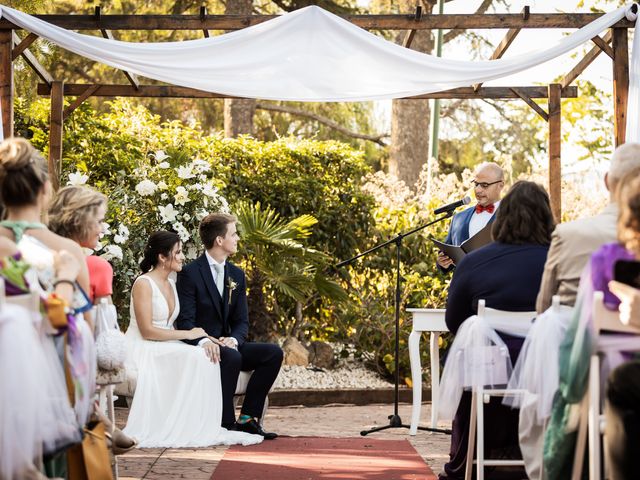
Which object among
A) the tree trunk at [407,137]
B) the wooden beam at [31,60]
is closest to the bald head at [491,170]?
the wooden beam at [31,60]

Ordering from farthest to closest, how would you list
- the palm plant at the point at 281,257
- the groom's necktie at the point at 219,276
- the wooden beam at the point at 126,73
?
1. the palm plant at the point at 281,257
2. the wooden beam at the point at 126,73
3. the groom's necktie at the point at 219,276

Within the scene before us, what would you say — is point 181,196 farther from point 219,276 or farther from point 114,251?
point 219,276

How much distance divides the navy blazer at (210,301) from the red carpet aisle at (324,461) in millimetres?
878

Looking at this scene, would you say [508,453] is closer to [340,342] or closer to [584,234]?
[584,234]

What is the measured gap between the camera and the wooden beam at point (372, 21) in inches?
284

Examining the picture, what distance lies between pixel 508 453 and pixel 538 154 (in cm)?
1764

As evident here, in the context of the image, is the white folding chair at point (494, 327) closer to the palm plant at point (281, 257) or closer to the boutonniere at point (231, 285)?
the boutonniere at point (231, 285)

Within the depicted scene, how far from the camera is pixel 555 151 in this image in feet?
28.3

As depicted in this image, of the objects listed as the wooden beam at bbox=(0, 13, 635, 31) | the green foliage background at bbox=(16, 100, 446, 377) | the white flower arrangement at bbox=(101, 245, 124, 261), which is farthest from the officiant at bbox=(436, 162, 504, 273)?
the green foliage background at bbox=(16, 100, 446, 377)

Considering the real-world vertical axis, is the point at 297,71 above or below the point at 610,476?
above

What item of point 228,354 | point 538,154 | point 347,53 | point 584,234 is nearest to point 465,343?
point 584,234

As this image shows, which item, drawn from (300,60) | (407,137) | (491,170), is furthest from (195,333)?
(407,137)

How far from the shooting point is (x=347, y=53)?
7.27 meters

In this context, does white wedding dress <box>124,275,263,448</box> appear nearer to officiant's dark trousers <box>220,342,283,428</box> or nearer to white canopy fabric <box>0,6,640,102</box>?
officiant's dark trousers <box>220,342,283,428</box>
